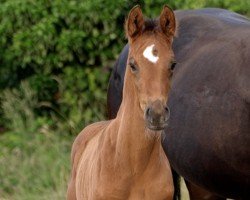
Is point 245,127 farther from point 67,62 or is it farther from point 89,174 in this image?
point 67,62

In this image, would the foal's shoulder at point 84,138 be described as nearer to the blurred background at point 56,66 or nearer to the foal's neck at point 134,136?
the foal's neck at point 134,136

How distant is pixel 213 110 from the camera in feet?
20.2

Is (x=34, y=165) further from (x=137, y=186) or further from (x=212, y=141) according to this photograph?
(x=137, y=186)

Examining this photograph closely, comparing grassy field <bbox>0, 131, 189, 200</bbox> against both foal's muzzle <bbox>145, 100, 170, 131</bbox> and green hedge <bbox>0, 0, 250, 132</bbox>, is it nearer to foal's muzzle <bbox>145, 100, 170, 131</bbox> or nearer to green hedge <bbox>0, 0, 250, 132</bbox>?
green hedge <bbox>0, 0, 250, 132</bbox>

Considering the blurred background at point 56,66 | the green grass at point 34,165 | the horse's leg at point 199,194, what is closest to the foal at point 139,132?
the horse's leg at point 199,194

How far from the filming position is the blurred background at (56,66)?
8562mm

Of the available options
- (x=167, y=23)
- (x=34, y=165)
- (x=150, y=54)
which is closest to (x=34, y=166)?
(x=34, y=165)

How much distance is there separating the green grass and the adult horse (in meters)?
1.67

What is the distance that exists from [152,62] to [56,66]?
156 inches

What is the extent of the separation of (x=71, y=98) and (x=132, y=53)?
386cm

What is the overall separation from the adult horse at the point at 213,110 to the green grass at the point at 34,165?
5.47 ft

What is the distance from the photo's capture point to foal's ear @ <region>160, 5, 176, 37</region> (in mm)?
5191

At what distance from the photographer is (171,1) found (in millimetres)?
8805

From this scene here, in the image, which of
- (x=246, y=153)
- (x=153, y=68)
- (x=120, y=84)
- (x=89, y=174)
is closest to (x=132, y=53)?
(x=153, y=68)
